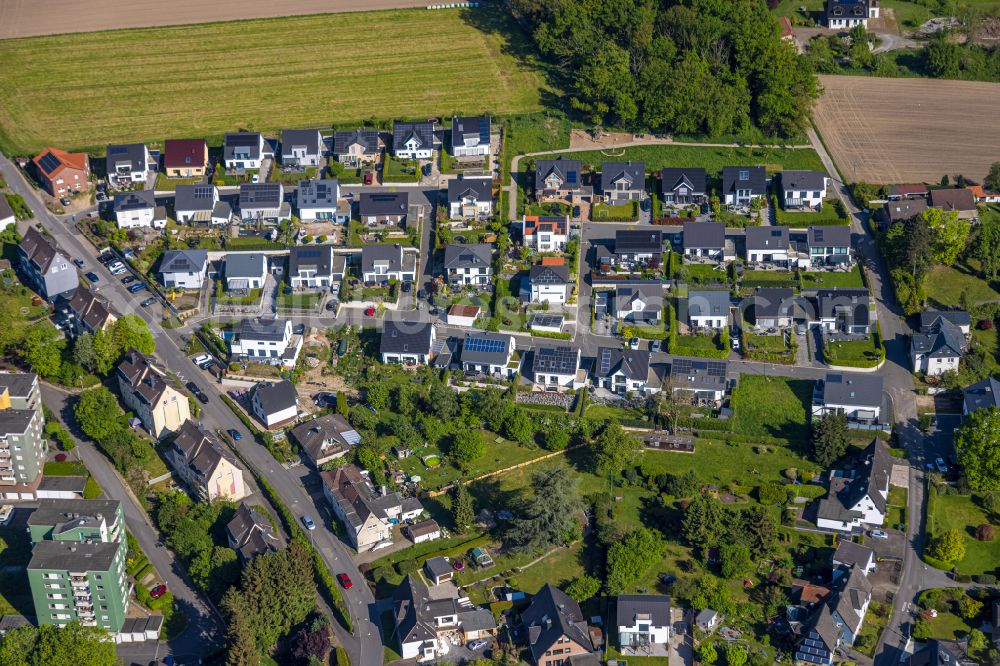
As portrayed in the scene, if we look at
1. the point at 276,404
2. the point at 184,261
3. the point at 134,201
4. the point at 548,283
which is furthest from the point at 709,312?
the point at 134,201

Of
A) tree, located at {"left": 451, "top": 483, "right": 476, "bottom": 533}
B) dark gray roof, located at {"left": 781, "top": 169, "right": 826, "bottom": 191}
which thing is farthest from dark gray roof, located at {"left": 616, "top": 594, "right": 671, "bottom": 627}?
dark gray roof, located at {"left": 781, "top": 169, "right": 826, "bottom": 191}

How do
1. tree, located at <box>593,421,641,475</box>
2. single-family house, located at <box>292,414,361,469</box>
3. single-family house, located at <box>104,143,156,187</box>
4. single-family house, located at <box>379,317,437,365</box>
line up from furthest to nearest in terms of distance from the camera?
single-family house, located at <box>104,143,156,187</box> → single-family house, located at <box>379,317,437,365</box> → single-family house, located at <box>292,414,361,469</box> → tree, located at <box>593,421,641,475</box>

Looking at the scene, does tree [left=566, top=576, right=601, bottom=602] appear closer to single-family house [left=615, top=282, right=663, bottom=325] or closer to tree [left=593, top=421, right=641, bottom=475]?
tree [left=593, top=421, right=641, bottom=475]

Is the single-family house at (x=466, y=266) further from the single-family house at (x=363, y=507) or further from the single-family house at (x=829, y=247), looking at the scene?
the single-family house at (x=829, y=247)

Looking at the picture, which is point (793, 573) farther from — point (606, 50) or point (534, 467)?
point (606, 50)

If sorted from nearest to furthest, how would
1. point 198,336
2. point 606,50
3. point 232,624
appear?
point 232,624 < point 198,336 < point 606,50

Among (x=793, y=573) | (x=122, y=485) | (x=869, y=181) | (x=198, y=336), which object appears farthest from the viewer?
(x=869, y=181)

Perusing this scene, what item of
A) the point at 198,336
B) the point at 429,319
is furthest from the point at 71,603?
the point at 429,319
